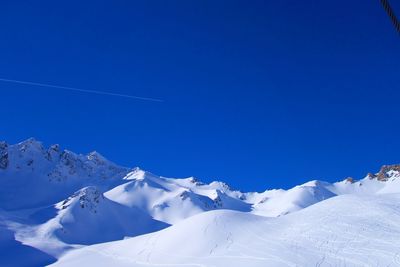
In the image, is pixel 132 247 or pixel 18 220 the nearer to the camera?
pixel 132 247

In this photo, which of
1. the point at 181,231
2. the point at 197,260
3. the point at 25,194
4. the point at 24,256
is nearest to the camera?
the point at 197,260

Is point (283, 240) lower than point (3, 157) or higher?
lower

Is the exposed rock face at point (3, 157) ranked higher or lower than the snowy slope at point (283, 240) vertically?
higher

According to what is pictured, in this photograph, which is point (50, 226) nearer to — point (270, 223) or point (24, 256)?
point (24, 256)

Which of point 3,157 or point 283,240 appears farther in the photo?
point 3,157

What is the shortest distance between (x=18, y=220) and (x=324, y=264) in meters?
133

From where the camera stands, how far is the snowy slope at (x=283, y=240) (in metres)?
30.0

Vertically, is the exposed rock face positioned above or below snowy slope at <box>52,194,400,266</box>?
above

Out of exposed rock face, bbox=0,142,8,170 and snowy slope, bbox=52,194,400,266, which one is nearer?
snowy slope, bbox=52,194,400,266

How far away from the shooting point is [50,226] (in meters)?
134

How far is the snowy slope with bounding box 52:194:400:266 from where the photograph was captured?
2998 centimetres

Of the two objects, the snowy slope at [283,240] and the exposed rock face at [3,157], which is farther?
the exposed rock face at [3,157]

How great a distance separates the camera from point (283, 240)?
114ft

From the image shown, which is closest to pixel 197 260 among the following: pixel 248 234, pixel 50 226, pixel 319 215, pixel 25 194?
pixel 248 234
